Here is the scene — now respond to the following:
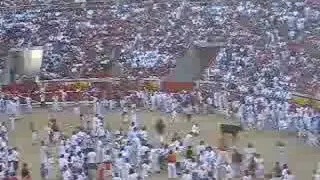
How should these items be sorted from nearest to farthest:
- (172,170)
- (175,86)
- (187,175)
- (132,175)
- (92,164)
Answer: (132,175) → (187,175) → (92,164) → (172,170) → (175,86)

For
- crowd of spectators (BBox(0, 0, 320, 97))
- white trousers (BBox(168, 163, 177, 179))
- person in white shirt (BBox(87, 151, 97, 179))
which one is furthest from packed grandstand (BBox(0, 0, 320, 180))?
person in white shirt (BBox(87, 151, 97, 179))

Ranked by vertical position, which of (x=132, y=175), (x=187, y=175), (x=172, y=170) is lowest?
(x=172, y=170)

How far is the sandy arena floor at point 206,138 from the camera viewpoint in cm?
2233

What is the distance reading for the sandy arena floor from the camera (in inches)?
879

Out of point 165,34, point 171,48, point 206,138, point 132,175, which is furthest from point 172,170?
point 165,34

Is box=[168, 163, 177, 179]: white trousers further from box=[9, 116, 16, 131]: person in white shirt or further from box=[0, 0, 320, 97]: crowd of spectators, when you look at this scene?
box=[0, 0, 320, 97]: crowd of spectators

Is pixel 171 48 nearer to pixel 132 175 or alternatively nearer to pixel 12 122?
pixel 12 122

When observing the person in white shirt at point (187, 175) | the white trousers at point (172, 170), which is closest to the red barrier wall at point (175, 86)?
the white trousers at point (172, 170)

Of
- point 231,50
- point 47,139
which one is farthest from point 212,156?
point 231,50

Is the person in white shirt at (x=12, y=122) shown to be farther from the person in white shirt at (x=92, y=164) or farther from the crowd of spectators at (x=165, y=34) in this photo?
the person in white shirt at (x=92, y=164)

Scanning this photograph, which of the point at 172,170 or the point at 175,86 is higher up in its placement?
the point at 175,86

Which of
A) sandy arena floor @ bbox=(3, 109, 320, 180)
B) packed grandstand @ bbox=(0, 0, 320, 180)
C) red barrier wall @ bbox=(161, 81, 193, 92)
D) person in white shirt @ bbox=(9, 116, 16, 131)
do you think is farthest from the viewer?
red barrier wall @ bbox=(161, 81, 193, 92)

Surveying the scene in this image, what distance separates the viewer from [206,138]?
1004 inches

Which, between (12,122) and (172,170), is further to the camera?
(12,122)
